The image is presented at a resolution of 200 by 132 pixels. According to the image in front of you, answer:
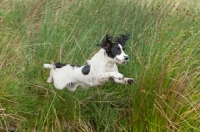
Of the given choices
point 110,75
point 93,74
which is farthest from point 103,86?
point 110,75

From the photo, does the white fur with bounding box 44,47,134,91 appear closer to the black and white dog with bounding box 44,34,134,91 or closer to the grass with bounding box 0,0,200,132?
the black and white dog with bounding box 44,34,134,91

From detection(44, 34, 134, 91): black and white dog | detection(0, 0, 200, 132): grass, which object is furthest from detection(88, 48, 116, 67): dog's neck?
detection(0, 0, 200, 132): grass

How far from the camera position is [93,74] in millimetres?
2732

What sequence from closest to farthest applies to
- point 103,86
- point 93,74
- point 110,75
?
1. point 110,75
2. point 93,74
3. point 103,86

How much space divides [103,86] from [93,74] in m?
0.92

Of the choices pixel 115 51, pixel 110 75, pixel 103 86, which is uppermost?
pixel 115 51

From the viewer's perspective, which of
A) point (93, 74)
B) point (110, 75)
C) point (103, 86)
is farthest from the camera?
point (103, 86)

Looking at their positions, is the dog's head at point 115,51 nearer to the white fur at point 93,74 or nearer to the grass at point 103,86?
the white fur at point 93,74

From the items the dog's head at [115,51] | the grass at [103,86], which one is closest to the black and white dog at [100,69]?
the dog's head at [115,51]

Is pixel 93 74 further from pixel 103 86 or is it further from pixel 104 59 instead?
pixel 103 86

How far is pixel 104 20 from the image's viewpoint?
457cm

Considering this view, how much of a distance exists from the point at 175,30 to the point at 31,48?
1276 mm

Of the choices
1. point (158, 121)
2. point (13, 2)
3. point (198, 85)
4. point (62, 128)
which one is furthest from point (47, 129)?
point (13, 2)

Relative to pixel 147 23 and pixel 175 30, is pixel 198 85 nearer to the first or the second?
pixel 175 30
